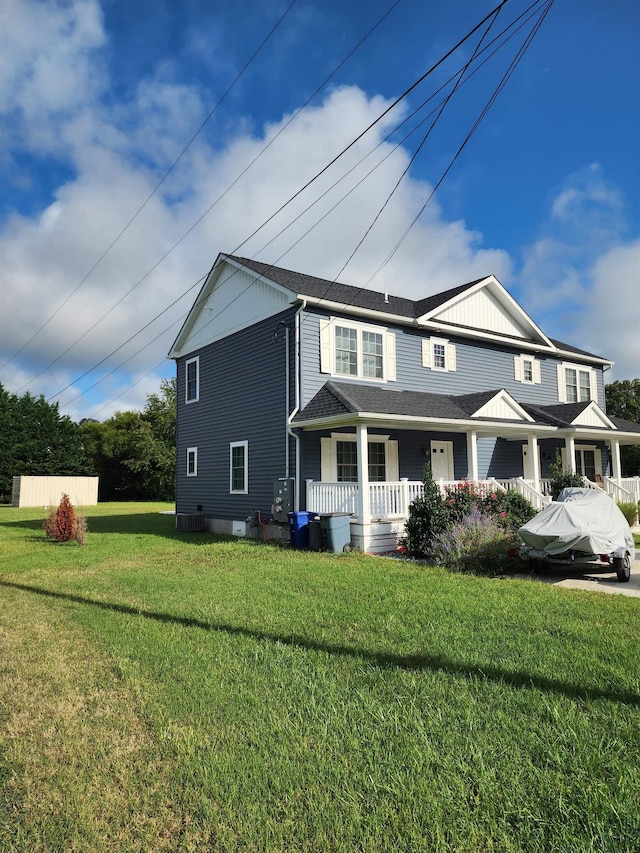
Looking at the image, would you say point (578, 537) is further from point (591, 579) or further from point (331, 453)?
point (331, 453)

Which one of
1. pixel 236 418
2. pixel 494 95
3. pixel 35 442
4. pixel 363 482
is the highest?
pixel 494 95

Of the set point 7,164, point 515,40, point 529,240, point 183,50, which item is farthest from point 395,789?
point 7,164

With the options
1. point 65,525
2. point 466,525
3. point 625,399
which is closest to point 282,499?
point 466,525

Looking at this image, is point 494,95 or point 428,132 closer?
point 494,95

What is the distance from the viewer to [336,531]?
44.0 ft

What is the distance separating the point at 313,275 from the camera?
67.9ft

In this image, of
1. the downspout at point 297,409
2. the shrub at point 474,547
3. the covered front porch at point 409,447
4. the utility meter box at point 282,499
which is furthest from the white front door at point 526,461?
the shrub at point 474,547

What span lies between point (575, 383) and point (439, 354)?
7991 millimetres

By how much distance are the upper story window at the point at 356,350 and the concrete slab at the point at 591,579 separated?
802 centimetres

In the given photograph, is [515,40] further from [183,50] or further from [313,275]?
[313,275]

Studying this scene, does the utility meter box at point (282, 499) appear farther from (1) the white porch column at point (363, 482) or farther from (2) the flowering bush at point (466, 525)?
(2) the flowering bush at point (466, 525)

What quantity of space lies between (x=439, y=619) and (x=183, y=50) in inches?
428

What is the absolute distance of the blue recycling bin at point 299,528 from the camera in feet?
46.5

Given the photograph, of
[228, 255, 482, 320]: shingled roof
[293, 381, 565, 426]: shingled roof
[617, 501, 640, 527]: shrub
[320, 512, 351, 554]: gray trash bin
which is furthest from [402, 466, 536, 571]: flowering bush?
[228, 255, 482, 320]: shingled roof
